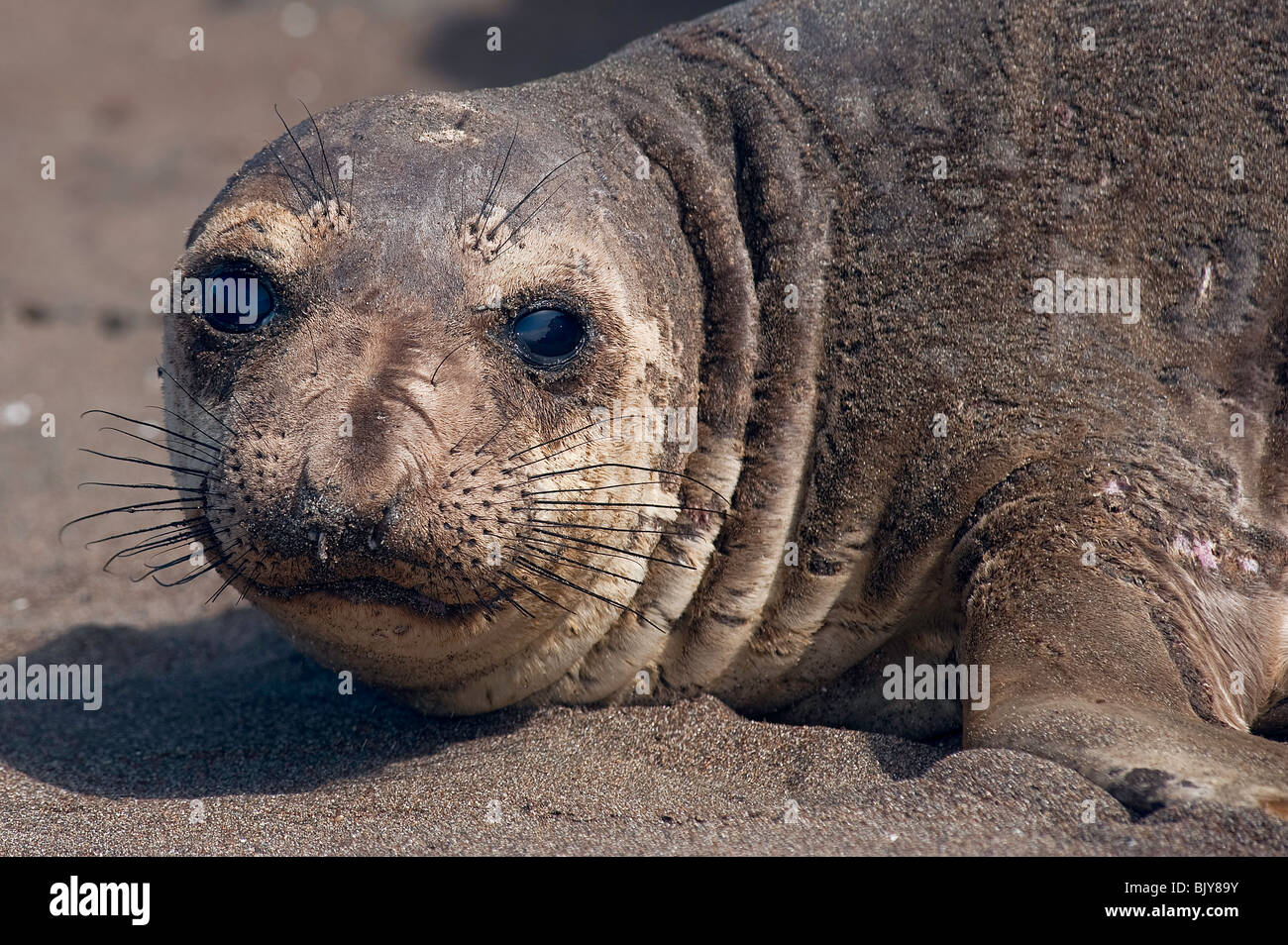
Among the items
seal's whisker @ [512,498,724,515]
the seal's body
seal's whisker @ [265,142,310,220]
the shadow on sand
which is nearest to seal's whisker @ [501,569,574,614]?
the seal's body

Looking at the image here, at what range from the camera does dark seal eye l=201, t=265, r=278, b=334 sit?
129 inches

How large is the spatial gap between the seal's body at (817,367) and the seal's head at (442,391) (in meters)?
0.01

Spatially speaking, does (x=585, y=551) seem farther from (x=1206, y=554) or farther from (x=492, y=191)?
(x=1206, y=554)

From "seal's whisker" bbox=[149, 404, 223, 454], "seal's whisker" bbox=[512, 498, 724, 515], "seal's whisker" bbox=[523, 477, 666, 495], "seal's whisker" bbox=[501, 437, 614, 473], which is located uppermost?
"seal's whisker" bbox=[149, 404, 223, 454]

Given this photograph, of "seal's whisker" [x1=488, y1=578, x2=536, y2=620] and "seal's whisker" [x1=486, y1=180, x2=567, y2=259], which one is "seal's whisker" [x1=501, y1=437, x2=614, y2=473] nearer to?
"seal's whisker" [x1=488, y1=578, x2=536, y2=620]

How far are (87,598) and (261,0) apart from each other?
1141 centimetres

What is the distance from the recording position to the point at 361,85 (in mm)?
12727

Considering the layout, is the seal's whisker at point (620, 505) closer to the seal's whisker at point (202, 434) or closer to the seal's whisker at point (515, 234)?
the seal's whisker at point (515, 234)

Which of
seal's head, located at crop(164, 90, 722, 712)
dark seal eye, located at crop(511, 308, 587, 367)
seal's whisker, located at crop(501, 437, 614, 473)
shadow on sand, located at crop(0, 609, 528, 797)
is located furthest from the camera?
shadow on sand, located at crop(0, 609, 528, 797)

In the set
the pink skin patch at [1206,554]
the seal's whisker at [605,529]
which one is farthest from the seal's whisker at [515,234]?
the pink skin patch at [1206,554]

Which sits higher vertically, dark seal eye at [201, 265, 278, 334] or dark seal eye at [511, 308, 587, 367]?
dark seal eye at [201, 265, 278, 334]

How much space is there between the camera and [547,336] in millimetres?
3291
